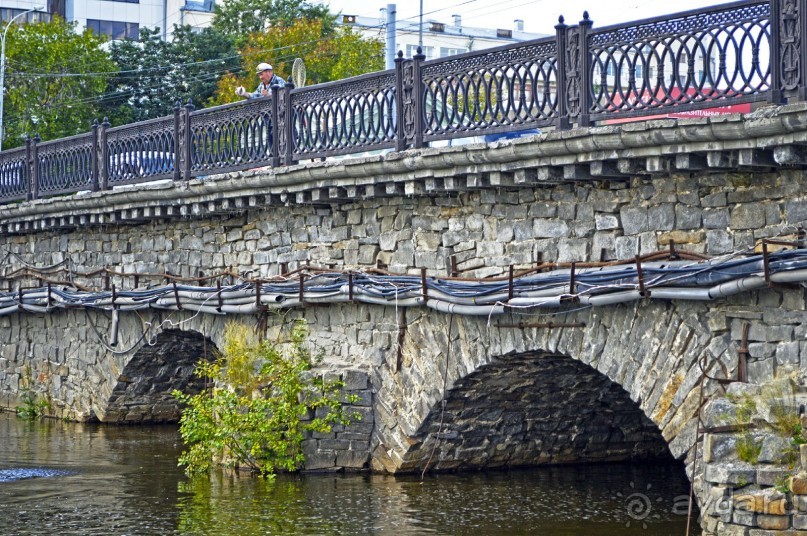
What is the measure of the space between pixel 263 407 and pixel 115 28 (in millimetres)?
48387

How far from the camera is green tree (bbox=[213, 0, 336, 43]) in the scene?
45.7 m

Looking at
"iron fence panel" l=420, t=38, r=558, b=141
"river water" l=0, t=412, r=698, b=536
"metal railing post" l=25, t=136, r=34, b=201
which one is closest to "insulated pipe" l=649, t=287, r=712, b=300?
"iron fence panel" l=420, t=38, r=558, b=141

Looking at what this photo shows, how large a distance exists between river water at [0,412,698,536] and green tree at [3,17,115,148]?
23293 mm

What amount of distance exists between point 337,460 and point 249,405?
44.0 inches

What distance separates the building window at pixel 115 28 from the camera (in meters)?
60.6

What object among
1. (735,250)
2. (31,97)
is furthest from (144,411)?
(31,97)

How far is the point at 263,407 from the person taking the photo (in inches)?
610

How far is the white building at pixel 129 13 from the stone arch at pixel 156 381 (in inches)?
1531

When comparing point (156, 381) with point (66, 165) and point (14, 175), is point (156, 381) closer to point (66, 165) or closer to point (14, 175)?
point (66, 165)

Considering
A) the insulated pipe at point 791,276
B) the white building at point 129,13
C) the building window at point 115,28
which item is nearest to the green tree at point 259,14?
the white building at point 129,13

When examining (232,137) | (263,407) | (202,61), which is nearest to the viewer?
(263,407)

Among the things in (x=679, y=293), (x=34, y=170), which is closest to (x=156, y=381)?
(x=34, y=170)

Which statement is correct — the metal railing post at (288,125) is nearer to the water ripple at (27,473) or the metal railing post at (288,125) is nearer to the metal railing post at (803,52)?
the water ripple at (27,473)

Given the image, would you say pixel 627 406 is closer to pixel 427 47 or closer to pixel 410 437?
pixel 410 437
